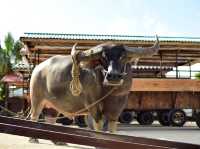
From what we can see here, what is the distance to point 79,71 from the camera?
819 cm

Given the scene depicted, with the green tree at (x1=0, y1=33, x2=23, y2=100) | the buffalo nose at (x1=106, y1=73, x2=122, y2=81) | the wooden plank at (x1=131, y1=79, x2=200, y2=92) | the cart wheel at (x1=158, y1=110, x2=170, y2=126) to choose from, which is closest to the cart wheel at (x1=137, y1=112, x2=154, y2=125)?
the cart wheel at (x1=158, y1=110, x2=170, y2=126)

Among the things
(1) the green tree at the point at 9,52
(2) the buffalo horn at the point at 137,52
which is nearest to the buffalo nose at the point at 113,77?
(2) the buffalo horn at the point at 137,52

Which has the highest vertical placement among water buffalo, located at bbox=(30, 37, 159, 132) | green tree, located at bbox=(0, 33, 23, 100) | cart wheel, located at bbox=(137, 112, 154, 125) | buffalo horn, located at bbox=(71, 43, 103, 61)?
green tree, located at bbox=(0, 33, 23, 100)

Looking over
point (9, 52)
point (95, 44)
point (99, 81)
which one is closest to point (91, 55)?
point (99, 81)

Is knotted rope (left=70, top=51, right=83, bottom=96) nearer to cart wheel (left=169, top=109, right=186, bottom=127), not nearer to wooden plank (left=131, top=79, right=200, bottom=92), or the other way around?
wooden plank (left=131, top=79, right=200, bottom=92)

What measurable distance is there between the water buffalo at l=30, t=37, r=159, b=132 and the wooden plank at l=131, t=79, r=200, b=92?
34.2 ft

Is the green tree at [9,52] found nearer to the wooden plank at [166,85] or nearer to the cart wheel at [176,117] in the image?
the cart wheel at [176,117]

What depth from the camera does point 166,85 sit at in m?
19.5

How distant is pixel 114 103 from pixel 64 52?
1329 centimetres

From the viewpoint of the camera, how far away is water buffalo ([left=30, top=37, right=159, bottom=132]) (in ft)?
25.7

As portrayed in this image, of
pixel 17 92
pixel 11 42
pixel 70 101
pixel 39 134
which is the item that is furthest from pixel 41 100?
pixel 11 42

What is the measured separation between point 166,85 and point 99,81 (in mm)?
11725

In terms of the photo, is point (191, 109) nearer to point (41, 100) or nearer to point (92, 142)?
point (41, 100)

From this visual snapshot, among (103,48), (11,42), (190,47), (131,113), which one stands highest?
(11,42)
